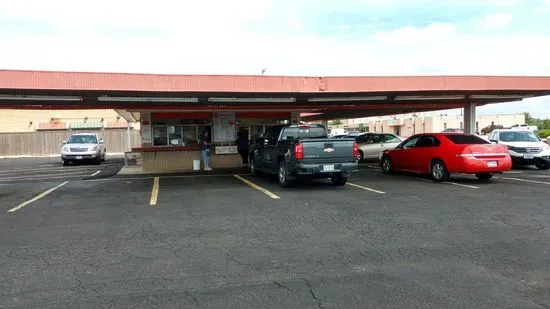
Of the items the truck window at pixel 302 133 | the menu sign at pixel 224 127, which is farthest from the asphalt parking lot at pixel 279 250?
the menu sign at pixel 224 127

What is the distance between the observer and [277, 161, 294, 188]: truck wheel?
13227 mm

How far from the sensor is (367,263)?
5867 mm

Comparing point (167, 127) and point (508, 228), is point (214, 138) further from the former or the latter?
point (508, 228)

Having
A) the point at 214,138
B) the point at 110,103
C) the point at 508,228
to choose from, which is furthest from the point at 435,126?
the point at 508,228

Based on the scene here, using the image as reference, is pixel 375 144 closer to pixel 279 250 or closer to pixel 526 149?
pixel 526 149

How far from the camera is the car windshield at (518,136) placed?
756 inches

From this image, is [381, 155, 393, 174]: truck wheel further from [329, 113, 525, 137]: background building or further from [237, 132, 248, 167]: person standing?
[329, 113, 525, 137]: background building

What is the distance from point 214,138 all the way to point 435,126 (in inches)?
2610

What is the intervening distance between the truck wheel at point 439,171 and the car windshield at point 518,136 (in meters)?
6.86

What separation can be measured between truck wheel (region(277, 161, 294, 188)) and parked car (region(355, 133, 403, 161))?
10.8 metres

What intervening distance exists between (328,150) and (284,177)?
148cm

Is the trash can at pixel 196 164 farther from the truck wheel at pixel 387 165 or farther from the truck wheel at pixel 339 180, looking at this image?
the truck wheel at pixel 339 180

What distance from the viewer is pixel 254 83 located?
580 inches

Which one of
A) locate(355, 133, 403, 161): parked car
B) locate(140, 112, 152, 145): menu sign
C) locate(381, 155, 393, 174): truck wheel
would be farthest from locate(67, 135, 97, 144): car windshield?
locate(381, 155, 393, 174): truck wheel
